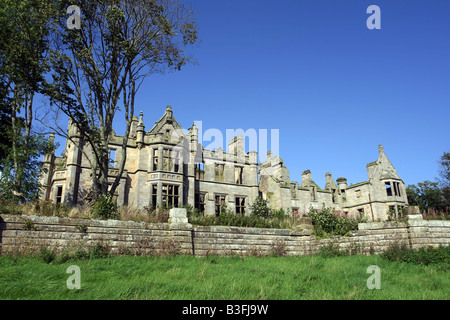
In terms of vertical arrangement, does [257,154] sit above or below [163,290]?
above

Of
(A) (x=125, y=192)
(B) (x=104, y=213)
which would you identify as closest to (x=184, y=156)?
(A) (x=125, y=192)

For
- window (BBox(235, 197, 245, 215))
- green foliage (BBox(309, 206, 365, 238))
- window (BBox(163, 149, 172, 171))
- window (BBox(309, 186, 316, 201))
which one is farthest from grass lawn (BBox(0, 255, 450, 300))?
window (BBox(309, 186, 316, 201))

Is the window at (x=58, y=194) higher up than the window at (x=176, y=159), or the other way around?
the window at (x=176, y=159)

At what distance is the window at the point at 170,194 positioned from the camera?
96.7 ft

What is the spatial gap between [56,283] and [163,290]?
2.75 m

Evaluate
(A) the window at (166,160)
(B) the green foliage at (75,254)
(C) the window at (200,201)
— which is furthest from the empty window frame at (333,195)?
(B) the green foliage at (75,254)

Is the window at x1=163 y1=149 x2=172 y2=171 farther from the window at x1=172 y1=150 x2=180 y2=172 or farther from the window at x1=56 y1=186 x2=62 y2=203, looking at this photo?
the window at x1=56 y1=186 x2=62 y2=203

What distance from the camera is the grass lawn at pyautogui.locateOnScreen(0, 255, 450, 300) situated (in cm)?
797

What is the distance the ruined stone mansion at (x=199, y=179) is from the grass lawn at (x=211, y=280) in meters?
14.1

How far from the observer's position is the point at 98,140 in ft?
59.0

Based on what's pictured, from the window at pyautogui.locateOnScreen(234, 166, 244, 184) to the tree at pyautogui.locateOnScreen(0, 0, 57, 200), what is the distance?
19941 millimetres

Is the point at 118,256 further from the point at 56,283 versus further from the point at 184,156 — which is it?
the point at 184,156

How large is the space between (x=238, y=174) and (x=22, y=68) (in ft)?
79.0

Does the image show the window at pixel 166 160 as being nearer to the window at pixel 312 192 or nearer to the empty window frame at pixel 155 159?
the empty window frame at pixel 155 159
